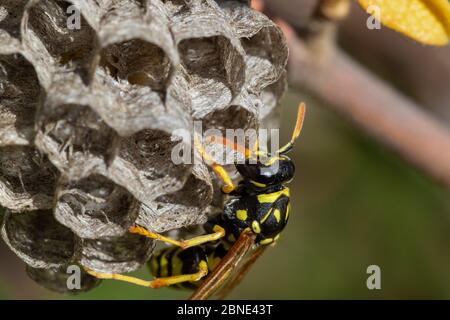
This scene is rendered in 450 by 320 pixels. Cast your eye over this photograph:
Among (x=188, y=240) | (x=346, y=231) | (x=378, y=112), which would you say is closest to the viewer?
(x=188, y=240)

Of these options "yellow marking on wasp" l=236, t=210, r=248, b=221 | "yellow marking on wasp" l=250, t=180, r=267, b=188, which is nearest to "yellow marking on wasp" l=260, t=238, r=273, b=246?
"yellow marking on wasp" l=236, t=210, r=248, b=221

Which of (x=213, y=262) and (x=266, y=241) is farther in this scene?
(x=213, y=262)

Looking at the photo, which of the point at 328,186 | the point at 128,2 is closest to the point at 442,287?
the point at 328,186

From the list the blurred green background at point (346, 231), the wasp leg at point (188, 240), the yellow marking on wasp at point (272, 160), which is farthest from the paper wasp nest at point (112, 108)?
the blurred green background at point (346, 231)

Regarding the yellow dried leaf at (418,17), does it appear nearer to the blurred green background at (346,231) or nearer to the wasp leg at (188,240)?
the wasp leg at (188,240)

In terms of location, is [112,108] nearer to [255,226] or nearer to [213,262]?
[255,226]

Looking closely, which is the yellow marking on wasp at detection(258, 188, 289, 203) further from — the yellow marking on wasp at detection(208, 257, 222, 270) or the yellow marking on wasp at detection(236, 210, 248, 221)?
the yellow marking on wasp at detection(208, 257, 222, 270)

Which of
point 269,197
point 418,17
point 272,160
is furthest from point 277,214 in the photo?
point 418,17
